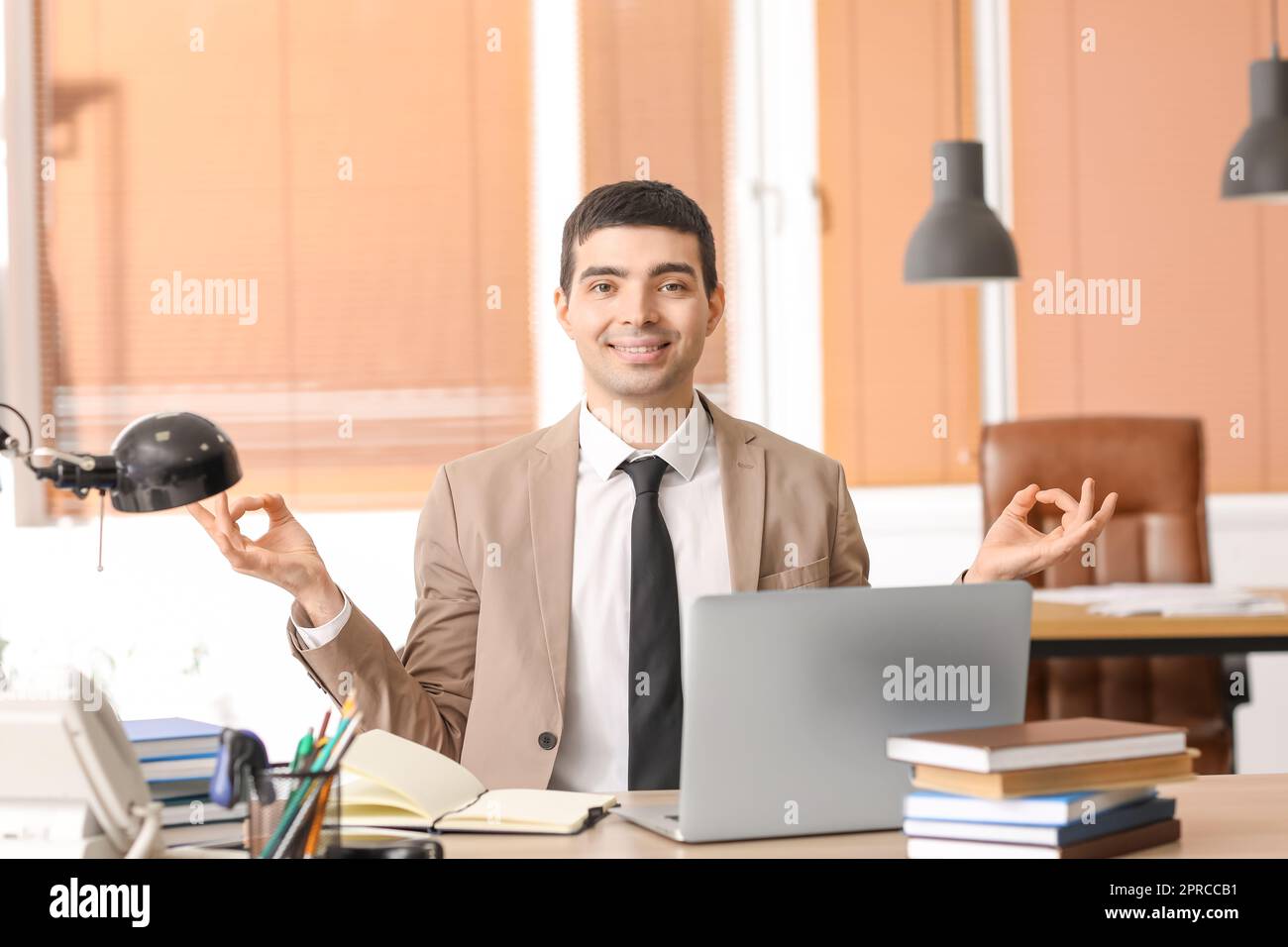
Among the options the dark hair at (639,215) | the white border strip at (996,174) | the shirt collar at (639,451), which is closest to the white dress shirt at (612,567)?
the shirt collar at (639,451)

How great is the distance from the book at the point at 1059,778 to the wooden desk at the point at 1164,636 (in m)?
1.40

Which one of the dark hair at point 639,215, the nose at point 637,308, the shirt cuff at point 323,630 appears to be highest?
the dark hair at point 639,215

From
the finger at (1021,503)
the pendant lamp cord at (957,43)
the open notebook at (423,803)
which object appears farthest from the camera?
the pendant lamp cord at (957,43)

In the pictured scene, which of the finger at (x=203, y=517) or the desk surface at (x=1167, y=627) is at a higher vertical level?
the finger at (x=203, y=517)

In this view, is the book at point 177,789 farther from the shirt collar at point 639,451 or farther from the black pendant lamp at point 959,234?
the black pendant lamp at point 959,234

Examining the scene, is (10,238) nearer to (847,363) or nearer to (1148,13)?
(847,363)

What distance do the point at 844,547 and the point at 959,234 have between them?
139 cm

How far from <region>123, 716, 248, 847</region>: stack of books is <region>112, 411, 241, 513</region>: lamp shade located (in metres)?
0.24

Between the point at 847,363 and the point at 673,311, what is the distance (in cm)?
214

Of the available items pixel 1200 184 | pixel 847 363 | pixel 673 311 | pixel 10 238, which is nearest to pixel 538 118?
pixel 847 363

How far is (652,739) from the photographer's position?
1921 millimetres

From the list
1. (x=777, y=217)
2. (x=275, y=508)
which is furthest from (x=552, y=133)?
(x=275, y=508)

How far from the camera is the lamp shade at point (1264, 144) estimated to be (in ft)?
10.2

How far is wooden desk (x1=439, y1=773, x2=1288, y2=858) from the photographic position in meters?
1.28
